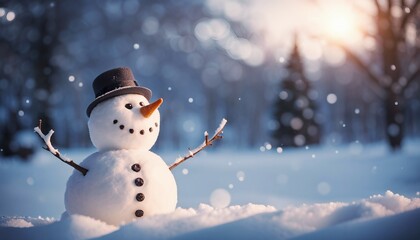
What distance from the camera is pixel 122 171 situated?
3332 mm

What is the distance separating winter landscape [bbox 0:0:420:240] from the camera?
2.99 metres

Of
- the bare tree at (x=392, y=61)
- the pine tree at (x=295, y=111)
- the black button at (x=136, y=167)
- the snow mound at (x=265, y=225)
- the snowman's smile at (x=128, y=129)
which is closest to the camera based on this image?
the snow mound at (x=265, y=225)

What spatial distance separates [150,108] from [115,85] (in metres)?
0.40

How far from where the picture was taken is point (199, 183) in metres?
8.56

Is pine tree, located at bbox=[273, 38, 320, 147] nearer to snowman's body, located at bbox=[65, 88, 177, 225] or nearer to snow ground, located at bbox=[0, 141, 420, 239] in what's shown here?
snow ground, located at bbox=[0, 141, 420, 239]

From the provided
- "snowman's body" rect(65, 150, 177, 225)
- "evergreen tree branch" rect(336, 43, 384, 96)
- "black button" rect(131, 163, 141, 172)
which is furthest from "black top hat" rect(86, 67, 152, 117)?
"evergreen tree branch" rect(336, 43, 384, 96)

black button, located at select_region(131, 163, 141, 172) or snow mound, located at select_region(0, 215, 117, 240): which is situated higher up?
black button, located at select_region(131, 163, 141, 172)

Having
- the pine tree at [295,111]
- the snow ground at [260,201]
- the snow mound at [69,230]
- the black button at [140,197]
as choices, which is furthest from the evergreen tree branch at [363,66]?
the snow mound at [69,230]

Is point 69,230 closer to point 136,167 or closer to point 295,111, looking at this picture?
point 136,167

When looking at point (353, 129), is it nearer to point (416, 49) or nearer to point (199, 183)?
point (416, 49)

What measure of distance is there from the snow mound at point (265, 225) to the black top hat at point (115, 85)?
3.28ft

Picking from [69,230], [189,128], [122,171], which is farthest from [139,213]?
[189,128]

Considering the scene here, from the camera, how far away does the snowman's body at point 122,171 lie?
3.28 m

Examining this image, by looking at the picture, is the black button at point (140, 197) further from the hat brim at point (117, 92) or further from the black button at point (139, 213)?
the hat brim at point (117, 92)
